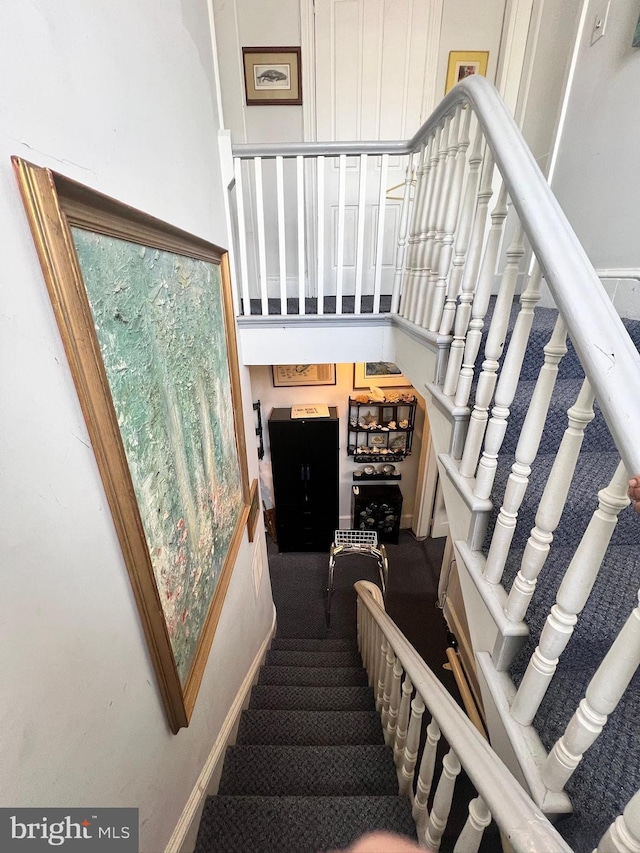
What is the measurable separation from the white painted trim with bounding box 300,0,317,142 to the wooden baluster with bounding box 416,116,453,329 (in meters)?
1.82

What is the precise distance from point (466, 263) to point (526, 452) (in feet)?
2.15

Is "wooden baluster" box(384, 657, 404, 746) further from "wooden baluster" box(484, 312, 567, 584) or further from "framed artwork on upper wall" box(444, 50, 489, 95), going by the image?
"framed artwork on upper wall" box(444, 50, 489, 95)

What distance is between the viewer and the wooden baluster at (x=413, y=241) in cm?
156

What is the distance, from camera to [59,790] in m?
0.52

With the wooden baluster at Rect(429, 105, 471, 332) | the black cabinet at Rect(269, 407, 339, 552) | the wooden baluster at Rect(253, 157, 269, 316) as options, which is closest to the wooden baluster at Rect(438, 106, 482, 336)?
the wooden baluster at Rect(429, 105, 471, 332)

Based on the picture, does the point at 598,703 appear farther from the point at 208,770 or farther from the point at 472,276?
the point at 208,770

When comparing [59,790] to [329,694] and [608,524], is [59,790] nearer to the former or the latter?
[608,524]

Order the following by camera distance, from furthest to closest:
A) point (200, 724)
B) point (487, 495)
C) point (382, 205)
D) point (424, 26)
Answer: point (424, 26) → point (382, 205) → point (200, 724) → point (487, 495)

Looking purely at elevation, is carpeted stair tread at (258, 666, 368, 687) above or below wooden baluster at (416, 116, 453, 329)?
below

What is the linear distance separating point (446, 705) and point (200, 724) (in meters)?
0.81

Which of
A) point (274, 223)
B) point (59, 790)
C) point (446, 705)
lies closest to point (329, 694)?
point (446, 705)

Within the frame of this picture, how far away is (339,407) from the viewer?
13.3ft

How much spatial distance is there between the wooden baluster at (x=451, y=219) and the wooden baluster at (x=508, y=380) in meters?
0.46

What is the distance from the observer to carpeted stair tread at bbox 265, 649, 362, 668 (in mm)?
2420
